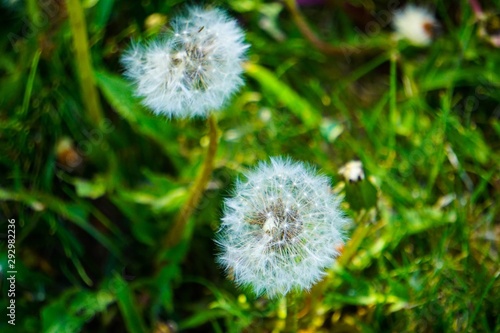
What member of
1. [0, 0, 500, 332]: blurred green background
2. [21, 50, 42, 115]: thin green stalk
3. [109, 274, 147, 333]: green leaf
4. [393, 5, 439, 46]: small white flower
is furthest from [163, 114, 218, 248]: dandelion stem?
[393, 5, 439, 46]: small white flower

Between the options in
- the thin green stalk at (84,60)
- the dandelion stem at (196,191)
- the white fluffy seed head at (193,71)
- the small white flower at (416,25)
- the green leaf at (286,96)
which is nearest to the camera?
the white fluffy seed head at (193,71)

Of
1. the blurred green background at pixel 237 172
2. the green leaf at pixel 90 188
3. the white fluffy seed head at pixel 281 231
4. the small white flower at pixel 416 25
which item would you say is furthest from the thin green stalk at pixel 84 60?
the small white flower at pixel 416 25

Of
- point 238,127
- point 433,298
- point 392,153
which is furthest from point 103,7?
point 433,298

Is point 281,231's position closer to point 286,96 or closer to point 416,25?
point 286,96

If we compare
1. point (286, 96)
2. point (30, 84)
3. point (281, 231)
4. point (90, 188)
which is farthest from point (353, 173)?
point (30, 84)

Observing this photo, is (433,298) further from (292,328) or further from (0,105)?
(0,105)

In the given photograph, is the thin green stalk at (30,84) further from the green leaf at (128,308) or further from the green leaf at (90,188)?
the green leaf at (128,308)
